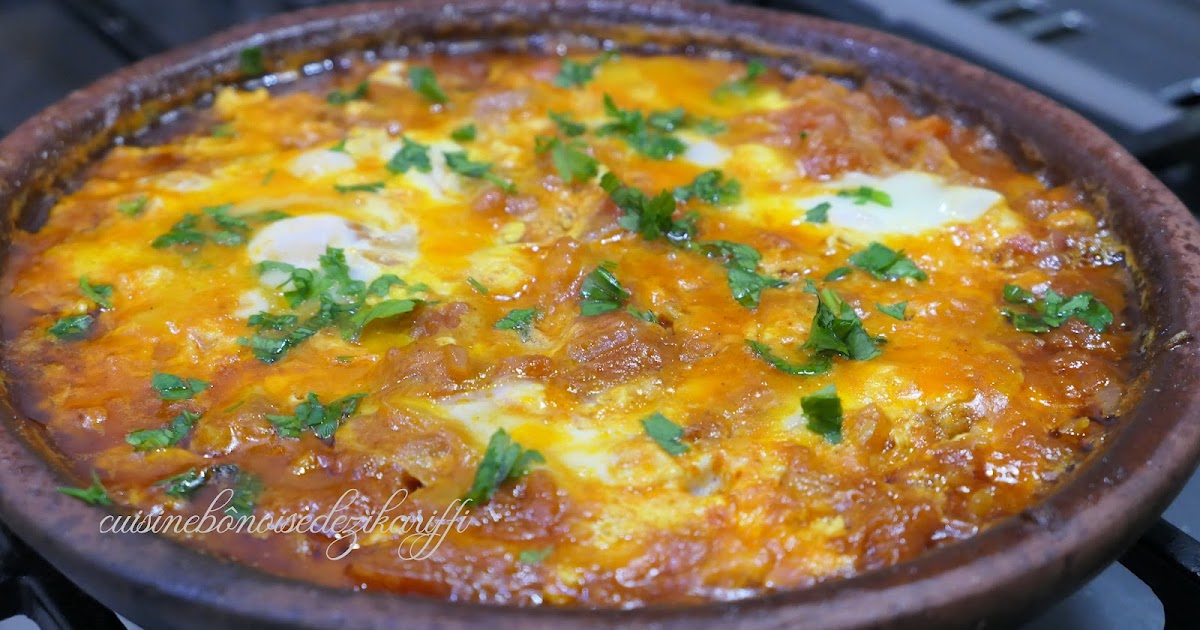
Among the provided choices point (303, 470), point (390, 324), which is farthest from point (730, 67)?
point (303, 470)

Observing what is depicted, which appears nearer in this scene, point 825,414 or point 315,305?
point 825,414

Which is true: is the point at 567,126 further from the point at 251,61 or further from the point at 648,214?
the point at 251,61

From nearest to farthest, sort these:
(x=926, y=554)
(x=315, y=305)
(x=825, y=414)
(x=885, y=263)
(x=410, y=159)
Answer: (x=926, y=554), (x=825, y=414), (x=315, y=305), (x=885, y=263), (x=410, y=159)

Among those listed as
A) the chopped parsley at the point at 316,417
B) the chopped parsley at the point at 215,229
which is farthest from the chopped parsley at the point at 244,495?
the chopped parsley at the point at 215,229

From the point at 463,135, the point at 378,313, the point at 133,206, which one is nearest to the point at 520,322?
the point at 378,313

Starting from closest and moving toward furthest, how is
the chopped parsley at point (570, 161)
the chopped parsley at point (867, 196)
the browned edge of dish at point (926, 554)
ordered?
the browned edge of dish at point (926, 554) < the chopped parsley at point (867, 196) < the chopped parsley at point (570, 161)

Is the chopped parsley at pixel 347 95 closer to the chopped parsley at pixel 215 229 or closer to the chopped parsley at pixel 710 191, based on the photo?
the chopped parsley at pixel 215 229

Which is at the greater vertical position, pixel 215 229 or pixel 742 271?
pixel 742 271
